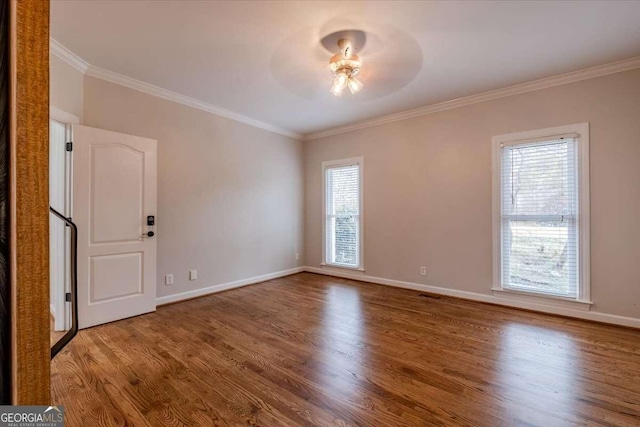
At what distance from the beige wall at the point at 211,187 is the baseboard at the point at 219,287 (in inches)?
2.5

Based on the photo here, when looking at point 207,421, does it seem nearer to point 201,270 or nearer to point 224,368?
point 224,368

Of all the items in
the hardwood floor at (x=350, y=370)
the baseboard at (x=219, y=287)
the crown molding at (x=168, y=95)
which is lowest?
the hardwood floor at (x=350, y=370)

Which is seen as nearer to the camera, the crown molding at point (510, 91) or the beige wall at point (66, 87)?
the beige wall at point (66, 87)

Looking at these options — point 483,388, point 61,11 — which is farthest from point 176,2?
point 483,388

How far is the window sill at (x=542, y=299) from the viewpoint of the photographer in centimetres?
325

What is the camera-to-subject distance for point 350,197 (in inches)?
Answer: 207

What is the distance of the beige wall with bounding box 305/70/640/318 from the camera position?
3057 mm

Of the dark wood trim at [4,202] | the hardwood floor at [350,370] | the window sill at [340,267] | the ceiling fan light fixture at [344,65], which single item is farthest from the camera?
the window sill at [340,267]

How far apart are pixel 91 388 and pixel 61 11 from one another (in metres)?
2.79

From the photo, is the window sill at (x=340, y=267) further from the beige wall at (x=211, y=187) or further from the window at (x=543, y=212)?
the window at (x=543, y=212)

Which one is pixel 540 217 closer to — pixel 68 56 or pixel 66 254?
pixel 66 254

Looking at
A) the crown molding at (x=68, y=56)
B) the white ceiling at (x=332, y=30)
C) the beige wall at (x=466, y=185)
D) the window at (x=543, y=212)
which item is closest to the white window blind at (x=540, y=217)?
the window at (x=543, y=212)

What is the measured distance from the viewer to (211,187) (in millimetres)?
4273

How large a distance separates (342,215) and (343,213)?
0.04m
